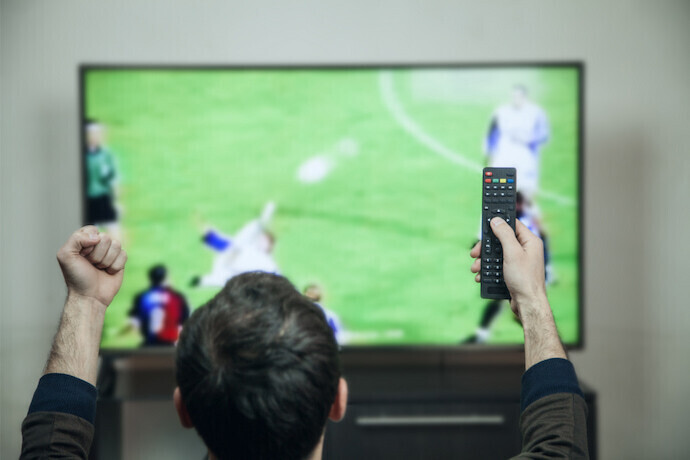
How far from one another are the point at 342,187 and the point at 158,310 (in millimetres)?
723

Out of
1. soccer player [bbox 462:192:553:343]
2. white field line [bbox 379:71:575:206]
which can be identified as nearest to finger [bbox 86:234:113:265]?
white field line [bbox 379:71:575:206]

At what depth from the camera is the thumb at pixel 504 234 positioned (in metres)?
1.01

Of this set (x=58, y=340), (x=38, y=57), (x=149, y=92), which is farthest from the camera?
(x=38, y=57)

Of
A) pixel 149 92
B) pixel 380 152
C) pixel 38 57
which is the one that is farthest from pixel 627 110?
pixel 38 57

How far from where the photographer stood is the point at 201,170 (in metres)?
2.05

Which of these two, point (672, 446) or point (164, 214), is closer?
point (164, 214)

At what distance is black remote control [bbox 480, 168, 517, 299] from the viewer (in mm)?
1101

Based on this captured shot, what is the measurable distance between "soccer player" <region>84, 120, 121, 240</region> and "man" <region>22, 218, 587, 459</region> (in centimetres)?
117

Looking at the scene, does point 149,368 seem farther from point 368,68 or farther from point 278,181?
point 368,68

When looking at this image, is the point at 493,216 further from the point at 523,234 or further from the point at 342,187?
the point at 342,187

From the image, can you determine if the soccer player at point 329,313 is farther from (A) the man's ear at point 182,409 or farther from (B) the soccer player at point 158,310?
(A) the man's ear at point 182,409

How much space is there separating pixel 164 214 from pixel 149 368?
627 mm

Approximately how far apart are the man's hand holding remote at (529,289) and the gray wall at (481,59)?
1.40 meters

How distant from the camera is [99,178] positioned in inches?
79.8
